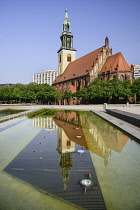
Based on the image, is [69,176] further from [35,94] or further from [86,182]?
[35,94]

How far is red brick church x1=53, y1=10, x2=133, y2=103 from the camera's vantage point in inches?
2071

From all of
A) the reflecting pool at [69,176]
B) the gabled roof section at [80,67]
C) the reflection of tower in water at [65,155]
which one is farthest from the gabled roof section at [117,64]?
the reflecting pool at [69,176]

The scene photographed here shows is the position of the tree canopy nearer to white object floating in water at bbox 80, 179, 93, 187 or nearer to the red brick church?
the red brick church

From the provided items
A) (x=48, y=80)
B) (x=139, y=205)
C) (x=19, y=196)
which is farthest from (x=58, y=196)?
(x=48, y=80)

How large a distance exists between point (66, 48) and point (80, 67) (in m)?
14.0

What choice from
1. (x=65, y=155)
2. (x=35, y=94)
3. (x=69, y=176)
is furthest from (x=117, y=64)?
(x=69, y=176)

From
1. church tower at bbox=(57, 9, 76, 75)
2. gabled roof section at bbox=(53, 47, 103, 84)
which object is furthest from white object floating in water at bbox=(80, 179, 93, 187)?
church tower at bbox=(57, 9, 76, 75)

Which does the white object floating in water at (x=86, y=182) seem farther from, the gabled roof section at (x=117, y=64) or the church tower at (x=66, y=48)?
the church tower at (x=66, y=48)

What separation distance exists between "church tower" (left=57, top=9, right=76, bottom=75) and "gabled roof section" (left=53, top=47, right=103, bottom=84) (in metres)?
2.91

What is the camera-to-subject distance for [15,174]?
11.5 feet

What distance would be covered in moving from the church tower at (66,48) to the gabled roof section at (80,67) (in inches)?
115

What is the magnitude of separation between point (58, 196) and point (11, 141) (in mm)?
4288

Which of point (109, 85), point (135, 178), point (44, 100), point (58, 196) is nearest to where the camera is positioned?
point (58, 196)

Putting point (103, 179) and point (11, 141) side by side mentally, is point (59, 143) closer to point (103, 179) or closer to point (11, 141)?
point (11, 141)
